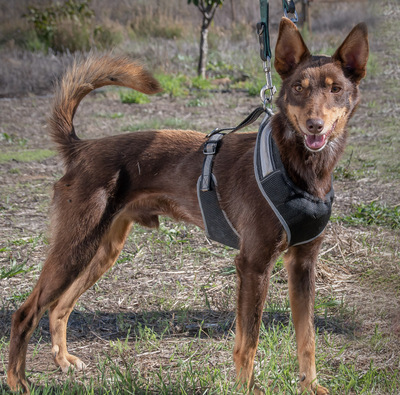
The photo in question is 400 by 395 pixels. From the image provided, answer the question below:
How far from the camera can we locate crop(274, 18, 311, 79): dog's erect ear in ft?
8.78

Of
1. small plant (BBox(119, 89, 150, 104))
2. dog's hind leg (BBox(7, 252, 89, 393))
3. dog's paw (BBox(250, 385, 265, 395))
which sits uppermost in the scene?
dog's hind leg (BBox(7, 252, 89, 393))

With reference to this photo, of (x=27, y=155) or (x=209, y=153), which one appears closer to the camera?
(x=209, y=153)

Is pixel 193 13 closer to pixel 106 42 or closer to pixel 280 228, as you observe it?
pixel 106 42

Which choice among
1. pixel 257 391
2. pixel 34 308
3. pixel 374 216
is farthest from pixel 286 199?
pixel 374 216

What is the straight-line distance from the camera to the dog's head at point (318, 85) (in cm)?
250

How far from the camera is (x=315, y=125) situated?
7.99ft

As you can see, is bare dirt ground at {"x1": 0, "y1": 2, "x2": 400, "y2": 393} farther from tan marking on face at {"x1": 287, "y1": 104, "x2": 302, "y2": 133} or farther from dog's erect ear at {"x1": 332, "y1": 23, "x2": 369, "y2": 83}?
tan marking on face at {"x1": 287, "y1": 104, "x2": 302, "y2": 133}

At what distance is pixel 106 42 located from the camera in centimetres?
1553

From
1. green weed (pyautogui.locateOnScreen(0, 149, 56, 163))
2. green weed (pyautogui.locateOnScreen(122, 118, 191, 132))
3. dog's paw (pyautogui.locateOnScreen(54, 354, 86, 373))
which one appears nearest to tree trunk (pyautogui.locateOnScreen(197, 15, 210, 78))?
green weed (pyautogui.locateOnScreen(122, 118, 191, 132))

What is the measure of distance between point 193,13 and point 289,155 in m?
20.5

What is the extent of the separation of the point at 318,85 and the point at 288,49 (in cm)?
29

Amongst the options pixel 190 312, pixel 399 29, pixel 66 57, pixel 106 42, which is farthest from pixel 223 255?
pixel 106 42

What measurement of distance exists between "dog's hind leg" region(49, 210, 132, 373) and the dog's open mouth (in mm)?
1163

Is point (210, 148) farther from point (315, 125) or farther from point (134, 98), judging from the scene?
point (134, 98)
